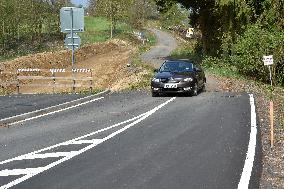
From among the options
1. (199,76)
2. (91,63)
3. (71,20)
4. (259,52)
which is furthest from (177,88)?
(91,63)

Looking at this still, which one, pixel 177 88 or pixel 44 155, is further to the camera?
pixel 177 88

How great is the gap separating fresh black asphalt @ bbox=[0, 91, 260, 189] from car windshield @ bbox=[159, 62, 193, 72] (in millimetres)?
4221

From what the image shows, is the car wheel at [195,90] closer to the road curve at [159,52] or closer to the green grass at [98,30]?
the road curve at [159,52]

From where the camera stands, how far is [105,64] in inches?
2096

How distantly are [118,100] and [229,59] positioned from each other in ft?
59.9

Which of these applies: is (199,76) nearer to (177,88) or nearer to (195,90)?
(195,90)

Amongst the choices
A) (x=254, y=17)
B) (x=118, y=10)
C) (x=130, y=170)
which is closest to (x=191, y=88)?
(x=130, y=170)

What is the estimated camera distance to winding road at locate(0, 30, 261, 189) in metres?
8.80

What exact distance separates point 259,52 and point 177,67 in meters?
9.84

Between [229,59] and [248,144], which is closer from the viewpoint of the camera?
[248,144]

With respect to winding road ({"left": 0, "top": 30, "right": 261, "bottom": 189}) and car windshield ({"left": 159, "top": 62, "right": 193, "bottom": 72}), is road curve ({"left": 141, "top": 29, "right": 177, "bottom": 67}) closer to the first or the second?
car windshield ({"left": 159, "top": 62, "right": 193, "bottom": 72})

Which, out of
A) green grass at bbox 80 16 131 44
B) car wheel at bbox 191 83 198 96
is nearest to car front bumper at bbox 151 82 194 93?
car wheel at bbox 191 83 198 96

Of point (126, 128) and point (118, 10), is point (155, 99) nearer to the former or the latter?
point (126, 128)

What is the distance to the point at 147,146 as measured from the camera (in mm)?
11812
